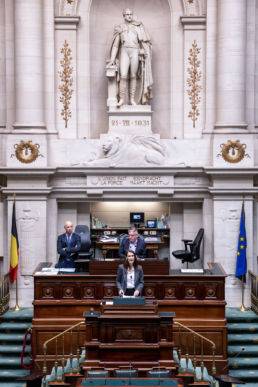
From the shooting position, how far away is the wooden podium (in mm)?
11977

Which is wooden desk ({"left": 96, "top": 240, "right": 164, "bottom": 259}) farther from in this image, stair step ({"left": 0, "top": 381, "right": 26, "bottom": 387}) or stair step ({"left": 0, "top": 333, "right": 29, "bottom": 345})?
stair step ({"left": 0, "top": 381, "right": 26, "bottom": 387})

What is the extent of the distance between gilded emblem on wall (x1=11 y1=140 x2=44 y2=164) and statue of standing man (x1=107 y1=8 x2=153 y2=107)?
2.23 metres

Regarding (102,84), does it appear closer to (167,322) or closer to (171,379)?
(167,322)

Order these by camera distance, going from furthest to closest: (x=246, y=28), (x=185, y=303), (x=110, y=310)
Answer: (x=246, y=28)
(x=185, y=303)
(x=110, y=310)

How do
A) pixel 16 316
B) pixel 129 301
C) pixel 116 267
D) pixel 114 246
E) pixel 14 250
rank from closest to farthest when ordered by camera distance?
pixel 129 301, pixel 116 267, pixel 16 316, pixel 14 250, pixel 114 246

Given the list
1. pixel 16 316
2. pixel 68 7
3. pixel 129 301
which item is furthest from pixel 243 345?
pixel 68 7

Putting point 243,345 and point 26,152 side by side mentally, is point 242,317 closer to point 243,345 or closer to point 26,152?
point 243,345

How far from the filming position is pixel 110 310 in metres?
12.2

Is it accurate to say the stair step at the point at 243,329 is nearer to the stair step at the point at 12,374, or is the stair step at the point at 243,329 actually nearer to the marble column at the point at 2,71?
the stair step at the point at 12,374

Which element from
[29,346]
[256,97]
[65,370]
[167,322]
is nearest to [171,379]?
[167,322]

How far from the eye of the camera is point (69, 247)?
14617mm

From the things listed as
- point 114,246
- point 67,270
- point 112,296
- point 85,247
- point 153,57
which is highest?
point 153,57

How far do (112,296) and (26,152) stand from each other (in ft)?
15.0

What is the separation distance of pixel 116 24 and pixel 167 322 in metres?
8.50
